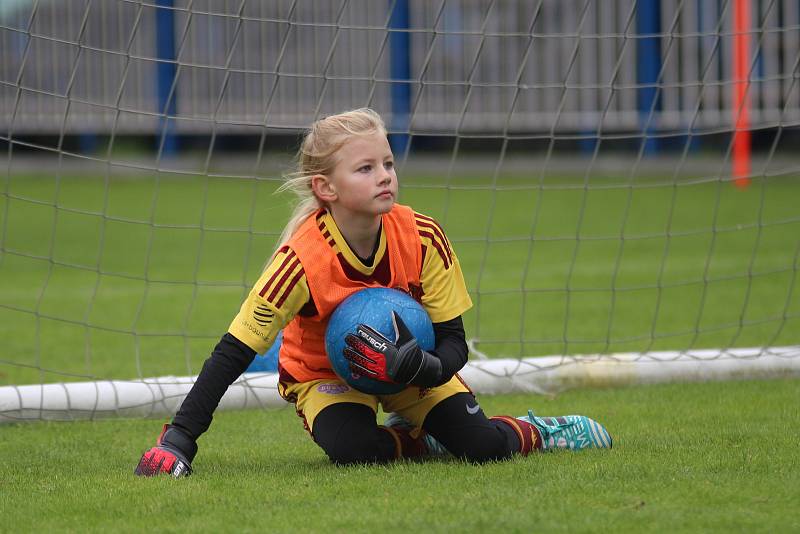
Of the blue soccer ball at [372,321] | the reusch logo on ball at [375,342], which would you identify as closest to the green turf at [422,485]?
the blue soccer ball at [372,321]

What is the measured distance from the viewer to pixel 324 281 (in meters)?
3.92

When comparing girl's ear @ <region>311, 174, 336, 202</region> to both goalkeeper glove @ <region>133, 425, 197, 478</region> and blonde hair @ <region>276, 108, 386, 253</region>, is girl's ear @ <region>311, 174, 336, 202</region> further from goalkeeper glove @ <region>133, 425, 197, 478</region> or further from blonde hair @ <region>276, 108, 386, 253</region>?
goalkeeper glove @ <region>133, 425, 197, 478</region>

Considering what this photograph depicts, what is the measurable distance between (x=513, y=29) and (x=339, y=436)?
14416 millimetres

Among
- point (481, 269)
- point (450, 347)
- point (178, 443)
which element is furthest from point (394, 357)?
point (481, 269)

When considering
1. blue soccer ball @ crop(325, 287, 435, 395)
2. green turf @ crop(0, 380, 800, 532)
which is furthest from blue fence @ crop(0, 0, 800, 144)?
blue soccer ball @ crop(325, 287, 435, 395)

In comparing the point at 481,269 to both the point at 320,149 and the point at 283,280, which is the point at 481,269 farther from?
the point at 283,280

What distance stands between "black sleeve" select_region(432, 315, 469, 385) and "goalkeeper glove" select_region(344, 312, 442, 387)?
0.06 m

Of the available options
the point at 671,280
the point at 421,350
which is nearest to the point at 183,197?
the point at 671,280

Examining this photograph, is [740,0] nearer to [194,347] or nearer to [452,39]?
[452,39]

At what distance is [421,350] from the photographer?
3770mm

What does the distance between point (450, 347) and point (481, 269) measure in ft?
8.55

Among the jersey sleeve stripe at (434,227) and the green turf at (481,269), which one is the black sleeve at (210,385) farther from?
the green turf at (481,269)

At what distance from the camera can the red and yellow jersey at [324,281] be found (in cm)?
386

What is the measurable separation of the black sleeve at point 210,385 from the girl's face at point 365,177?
594mm
